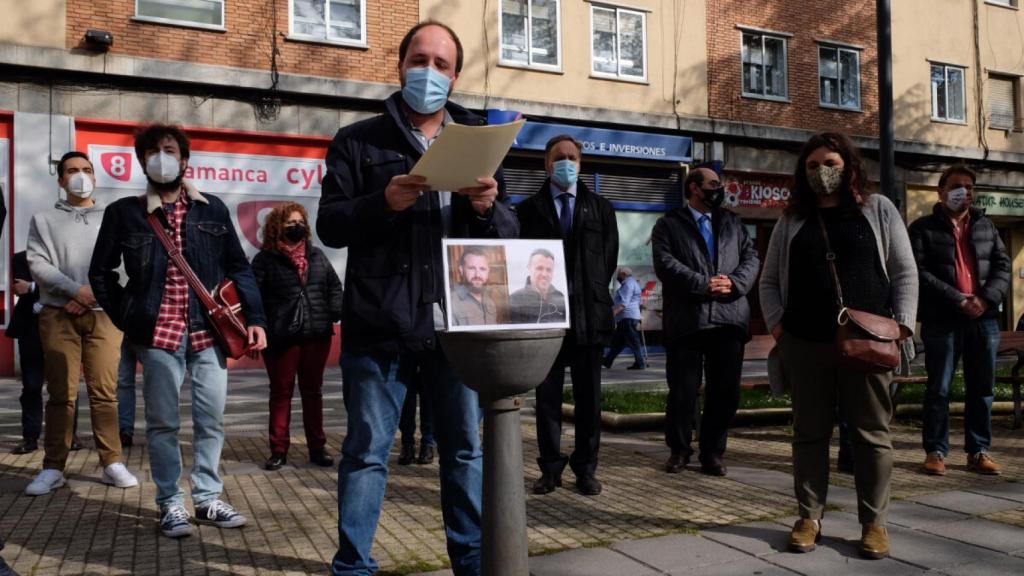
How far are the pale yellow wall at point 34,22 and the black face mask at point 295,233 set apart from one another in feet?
31.4

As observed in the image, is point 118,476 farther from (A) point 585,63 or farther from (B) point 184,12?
(A) point 585,63

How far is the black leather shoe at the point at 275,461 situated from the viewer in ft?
19.6

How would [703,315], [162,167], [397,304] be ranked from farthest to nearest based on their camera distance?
[703,315] < [162,167] < [397,304]

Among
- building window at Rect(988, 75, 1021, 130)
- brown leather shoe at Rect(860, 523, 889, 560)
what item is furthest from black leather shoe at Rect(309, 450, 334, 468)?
building window at Rect(988, 75, 1021, 130)

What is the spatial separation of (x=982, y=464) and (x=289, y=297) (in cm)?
481

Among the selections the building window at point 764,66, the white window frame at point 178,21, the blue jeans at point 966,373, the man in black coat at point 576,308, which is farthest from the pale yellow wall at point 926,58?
the man in black coat at point 576,308

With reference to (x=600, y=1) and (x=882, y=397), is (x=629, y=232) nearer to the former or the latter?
(x=600, y=1)

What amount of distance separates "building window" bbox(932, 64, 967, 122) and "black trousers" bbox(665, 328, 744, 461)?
63.3 ft

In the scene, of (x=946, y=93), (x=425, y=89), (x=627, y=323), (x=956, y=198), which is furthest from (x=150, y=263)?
(x=946, y=93)

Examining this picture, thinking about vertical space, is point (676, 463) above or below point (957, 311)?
below

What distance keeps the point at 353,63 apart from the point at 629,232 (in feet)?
22.3

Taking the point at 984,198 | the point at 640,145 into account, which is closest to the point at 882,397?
the point at 640,145

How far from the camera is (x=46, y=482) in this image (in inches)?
206

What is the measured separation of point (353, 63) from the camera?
15.6 meters
